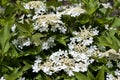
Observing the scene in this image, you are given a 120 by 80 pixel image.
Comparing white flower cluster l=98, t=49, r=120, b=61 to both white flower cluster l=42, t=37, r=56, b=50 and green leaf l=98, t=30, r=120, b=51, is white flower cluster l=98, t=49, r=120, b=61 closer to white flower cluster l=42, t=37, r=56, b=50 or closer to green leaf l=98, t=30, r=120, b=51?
green leaf l=98, t=30, r=120, b=51

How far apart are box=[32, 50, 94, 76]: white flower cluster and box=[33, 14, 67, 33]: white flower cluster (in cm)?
16

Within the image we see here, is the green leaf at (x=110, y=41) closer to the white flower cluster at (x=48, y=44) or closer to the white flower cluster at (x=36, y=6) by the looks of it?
the white flower cluster at (x=48, y=44)

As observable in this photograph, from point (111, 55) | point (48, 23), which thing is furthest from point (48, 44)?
point (111, 55)

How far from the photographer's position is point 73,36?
6.07 feet

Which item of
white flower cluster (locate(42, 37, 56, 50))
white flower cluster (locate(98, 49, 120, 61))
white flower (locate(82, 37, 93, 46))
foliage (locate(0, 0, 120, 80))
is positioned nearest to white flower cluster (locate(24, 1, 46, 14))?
foliage (locate(0, 0, 120, 80))

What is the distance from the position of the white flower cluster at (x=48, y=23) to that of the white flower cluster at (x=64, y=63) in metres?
0.16

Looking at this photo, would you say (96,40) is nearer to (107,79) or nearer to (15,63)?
(107,79)

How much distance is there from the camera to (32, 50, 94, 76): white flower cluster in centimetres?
160

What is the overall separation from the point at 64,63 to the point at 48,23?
0.26m

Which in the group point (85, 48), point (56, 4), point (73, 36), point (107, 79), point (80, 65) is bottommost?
point (107, 79)

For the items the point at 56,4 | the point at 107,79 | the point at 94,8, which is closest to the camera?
the point at 107,79

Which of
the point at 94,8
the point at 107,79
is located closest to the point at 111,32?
the point at 94,8

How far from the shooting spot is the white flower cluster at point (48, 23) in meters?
1.77

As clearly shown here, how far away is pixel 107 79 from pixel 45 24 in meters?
0.43
